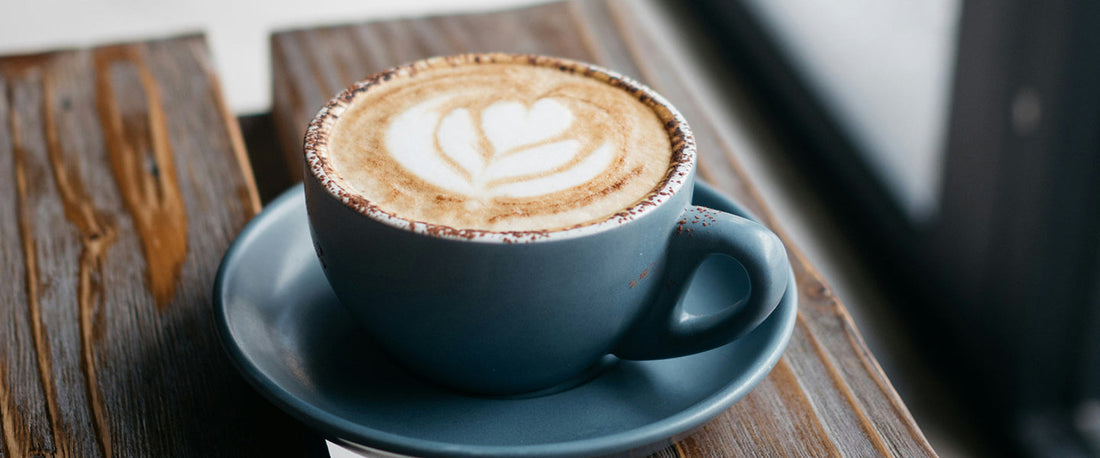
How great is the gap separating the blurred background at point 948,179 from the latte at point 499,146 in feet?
1.34

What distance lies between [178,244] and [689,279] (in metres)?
0.37

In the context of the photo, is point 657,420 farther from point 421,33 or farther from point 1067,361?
point 1067,361

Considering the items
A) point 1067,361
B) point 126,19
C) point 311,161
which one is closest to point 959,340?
point 1067,361

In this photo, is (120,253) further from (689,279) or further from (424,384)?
(689,279)

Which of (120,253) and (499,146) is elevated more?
(499,146)

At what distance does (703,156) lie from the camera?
750 mm

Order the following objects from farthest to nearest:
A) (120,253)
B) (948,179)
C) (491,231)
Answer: (948,179) < (120,253) < (491,231)

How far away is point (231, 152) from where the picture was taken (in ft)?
2.42

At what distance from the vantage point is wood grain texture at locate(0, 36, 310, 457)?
0.51 metres

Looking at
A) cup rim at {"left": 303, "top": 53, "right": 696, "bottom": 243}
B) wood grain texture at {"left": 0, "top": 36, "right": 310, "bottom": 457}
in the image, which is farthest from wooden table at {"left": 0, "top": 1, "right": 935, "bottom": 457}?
cup rim at {"left": 303, "top": 53, "right": 696, "bottom": 243}

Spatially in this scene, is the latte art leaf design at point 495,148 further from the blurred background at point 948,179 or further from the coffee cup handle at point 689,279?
the blurred background at point 948,179

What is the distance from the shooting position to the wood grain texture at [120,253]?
51 centimetres

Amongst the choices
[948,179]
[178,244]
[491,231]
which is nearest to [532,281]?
[491,231]

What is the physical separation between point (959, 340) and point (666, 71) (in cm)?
74
